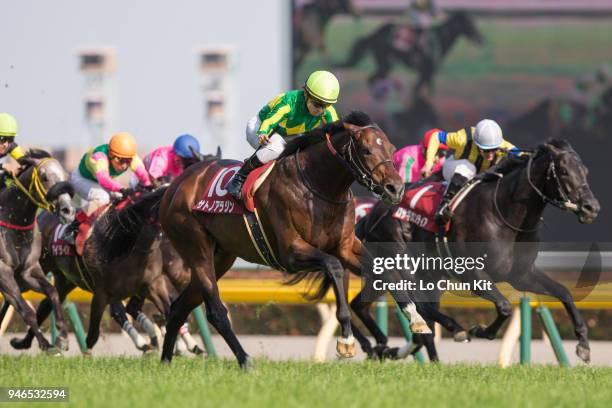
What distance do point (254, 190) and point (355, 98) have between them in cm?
1434

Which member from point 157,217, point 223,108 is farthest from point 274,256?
point 223,108

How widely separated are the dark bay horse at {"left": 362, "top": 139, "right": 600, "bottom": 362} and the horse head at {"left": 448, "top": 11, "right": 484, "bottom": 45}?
13.5 m

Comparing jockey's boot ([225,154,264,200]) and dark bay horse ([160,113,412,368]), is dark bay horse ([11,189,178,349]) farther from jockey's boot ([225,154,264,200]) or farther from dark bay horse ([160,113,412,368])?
jockey's boot ([225,154,264,200])

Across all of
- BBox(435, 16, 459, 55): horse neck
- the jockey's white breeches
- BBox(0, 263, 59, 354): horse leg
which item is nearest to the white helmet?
the jockey's white breeches

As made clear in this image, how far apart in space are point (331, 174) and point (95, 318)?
2869mm

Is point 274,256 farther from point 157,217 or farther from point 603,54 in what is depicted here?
point 603,54

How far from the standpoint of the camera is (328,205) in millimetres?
7559

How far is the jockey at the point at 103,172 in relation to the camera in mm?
10055

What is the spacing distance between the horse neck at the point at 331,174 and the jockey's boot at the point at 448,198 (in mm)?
1780

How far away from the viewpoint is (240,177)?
7.93 meters

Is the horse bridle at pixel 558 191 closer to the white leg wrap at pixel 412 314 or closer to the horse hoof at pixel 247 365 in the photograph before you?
the white leg wrap at pixel 412 314

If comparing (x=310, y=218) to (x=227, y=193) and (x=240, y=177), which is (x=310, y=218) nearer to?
(x=240, y=177)

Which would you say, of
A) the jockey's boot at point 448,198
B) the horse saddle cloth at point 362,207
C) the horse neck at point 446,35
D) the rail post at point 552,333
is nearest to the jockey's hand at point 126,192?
the horse saddle cloth at point 362,207

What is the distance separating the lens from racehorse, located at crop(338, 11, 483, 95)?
22234 mm
